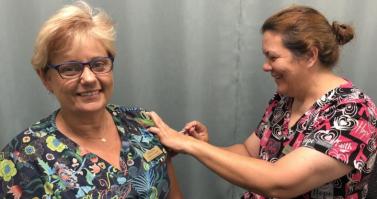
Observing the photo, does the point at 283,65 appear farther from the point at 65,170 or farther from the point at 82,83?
the point at 65,170

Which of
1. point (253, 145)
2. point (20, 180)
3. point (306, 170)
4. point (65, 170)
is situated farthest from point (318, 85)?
point (20, 180)

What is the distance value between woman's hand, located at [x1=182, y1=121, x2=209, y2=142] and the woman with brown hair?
80mm

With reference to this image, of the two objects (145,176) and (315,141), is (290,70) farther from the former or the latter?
(145,176)

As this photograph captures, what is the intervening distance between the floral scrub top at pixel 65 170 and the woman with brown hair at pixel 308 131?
0.17 meters

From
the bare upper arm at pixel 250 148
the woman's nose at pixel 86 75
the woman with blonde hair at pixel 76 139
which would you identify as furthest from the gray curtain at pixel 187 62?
the woman's nose at pixel 86 75

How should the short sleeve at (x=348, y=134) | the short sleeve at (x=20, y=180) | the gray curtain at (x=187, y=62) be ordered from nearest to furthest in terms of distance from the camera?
the short sleeve at (x=20, y=180) → the short sleeve at (x=348, y=134) → the gray curtain at (x=187, y=62)

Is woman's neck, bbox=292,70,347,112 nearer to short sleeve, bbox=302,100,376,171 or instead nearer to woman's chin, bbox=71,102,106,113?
short sleeve, bbox=302,100,376,171

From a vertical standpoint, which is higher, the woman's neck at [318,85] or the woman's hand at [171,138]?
the woman's neck at [318,85]

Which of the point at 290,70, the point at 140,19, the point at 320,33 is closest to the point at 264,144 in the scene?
the point at 290,70

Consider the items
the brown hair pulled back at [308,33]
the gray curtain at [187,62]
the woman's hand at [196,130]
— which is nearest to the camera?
the brown hair pulled back at [308,33]

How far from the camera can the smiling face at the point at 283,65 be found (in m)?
1.59

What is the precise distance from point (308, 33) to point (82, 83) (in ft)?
2.67

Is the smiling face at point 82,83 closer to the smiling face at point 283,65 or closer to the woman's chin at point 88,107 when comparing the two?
the woman's chin at point 88,107

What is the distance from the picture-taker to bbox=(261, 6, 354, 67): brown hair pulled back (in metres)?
1.56
